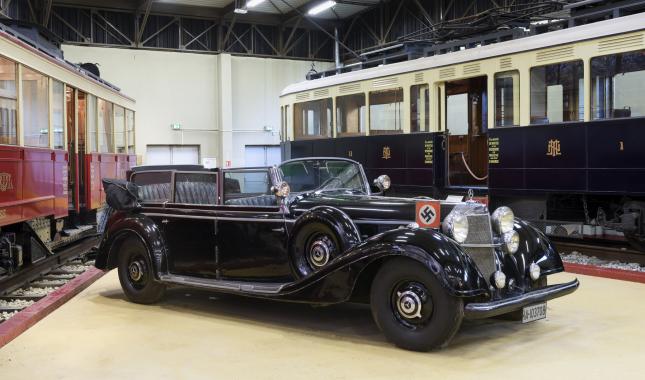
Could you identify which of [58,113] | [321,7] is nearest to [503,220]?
[58,113]

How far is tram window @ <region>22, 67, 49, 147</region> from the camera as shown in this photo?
7.95 meters

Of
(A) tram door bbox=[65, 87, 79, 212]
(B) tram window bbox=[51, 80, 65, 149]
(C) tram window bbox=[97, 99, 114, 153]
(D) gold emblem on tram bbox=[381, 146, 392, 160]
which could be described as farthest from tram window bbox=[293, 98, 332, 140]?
(B) tram window bbox=[51, 80, 65, 149]

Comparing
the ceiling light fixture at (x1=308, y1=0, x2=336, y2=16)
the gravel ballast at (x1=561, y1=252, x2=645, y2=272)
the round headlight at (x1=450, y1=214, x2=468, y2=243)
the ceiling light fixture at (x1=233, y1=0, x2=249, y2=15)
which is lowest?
the gravel ballast at (x1=561, y1=252, x2=645, y2=272)

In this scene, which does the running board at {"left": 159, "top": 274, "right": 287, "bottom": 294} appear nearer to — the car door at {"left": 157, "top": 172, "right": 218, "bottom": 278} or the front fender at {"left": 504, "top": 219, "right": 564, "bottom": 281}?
the car door at {"left": 157, "top": 172, "right": 218, "bottom": 278}

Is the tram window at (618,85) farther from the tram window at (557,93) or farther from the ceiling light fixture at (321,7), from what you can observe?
the ceiling light fixture at (321,7)

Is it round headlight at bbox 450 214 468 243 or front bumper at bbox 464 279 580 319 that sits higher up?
round headlight at bbox 450 214 468 243

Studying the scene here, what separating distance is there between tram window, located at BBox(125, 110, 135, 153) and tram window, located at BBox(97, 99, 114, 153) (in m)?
1.90

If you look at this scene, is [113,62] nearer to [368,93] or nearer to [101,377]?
[368,93]

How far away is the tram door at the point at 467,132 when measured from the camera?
1137 cm

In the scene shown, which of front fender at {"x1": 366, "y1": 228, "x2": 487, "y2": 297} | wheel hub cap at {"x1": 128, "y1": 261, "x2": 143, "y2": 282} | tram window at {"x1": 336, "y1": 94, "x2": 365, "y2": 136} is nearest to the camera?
front fender at {"x1": 366, "y1": 228, "x2": 487, "y2": 297}

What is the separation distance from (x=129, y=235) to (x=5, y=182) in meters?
1.46

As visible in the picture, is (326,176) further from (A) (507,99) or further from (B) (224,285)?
(A) (507,99)

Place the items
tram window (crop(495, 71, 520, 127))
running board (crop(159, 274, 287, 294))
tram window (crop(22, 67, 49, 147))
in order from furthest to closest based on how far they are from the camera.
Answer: tram window (crop(495, 71, 520, 127)), tram window (crop(22, 67, 49, 147)), running board (crop(159, 274, 287, 294))

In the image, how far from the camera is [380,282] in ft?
16.6
